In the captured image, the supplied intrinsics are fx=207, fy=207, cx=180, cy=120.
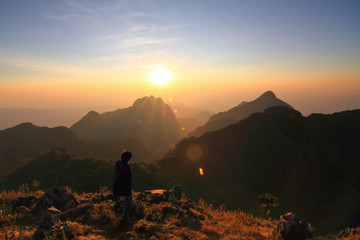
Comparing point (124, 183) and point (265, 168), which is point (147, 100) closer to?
point (265, 168)

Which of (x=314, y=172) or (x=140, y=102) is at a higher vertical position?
(x=140, y=102)

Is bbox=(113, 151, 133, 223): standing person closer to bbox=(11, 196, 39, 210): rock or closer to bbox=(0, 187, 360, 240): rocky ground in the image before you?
bbox=(0, 187, 360, 240): rocky ground

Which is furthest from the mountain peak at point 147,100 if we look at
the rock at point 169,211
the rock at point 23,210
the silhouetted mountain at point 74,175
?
the rock at point 169,211

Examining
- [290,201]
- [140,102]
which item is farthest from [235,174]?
[140,102]

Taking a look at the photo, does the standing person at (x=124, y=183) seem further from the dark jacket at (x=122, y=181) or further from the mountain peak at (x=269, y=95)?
the mountain peak at (x=269, y=95)

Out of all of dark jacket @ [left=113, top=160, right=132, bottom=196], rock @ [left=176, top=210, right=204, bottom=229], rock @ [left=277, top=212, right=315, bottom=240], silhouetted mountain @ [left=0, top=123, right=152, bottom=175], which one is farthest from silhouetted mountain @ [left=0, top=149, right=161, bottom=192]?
silhouetted mountain @ [left=0, top=123, right=152, bottom=175]

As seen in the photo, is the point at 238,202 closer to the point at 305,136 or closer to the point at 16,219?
the point at 305,136

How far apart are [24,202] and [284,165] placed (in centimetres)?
4229

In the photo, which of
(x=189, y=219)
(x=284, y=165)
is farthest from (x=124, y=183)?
(x=284, y=165)

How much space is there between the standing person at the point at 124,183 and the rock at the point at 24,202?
18.5 ft

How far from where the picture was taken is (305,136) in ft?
148

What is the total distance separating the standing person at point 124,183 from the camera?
7977 millimetres

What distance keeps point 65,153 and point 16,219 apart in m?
40.0

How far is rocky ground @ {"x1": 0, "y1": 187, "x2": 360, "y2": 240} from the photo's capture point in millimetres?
7383
